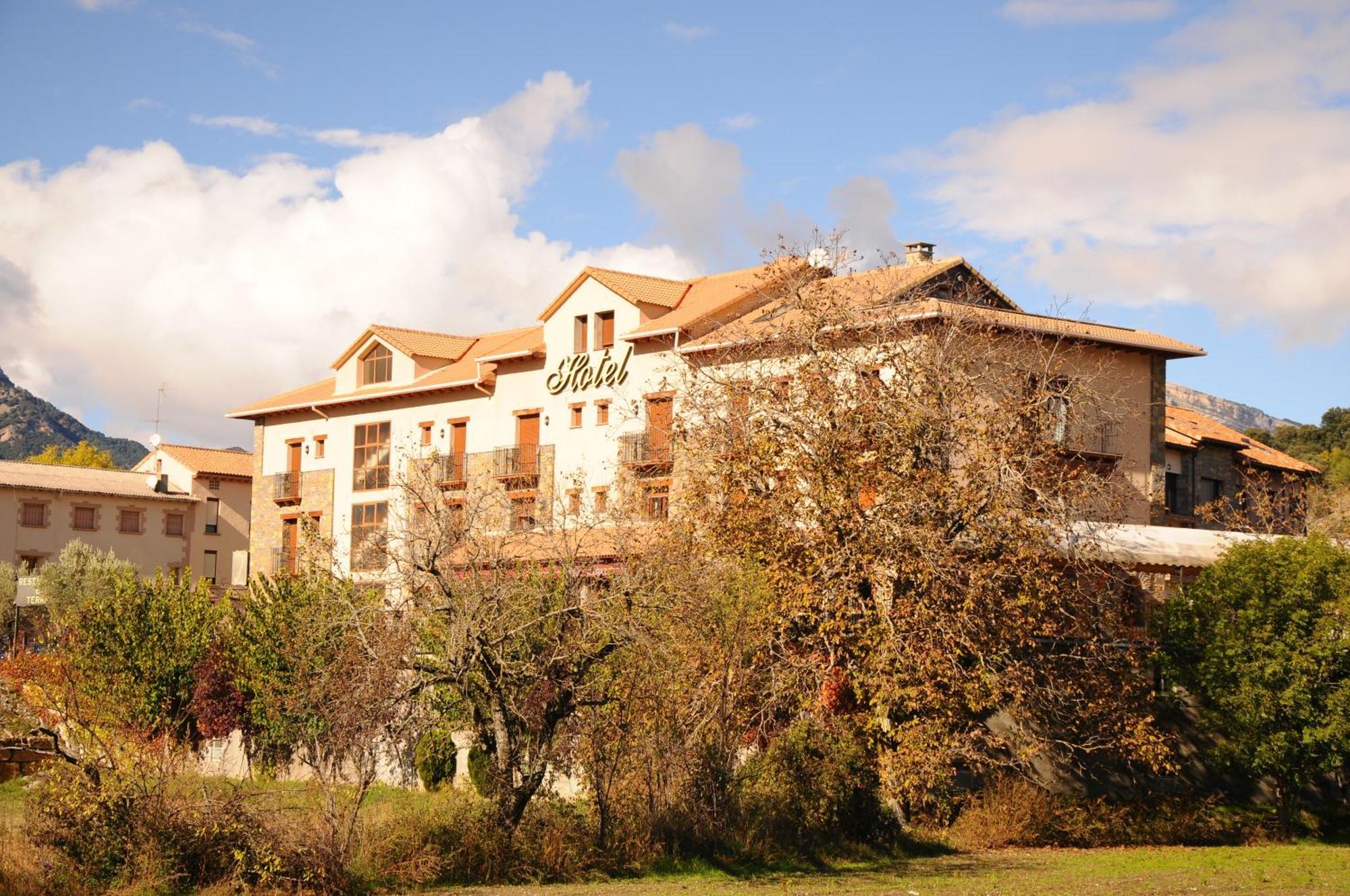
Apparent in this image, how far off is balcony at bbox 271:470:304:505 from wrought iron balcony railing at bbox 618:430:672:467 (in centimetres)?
1715

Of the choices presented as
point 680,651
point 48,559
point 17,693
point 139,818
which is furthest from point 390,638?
point 48,559

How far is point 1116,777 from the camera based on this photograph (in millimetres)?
28031

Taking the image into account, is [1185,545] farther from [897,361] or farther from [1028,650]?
[897,361]

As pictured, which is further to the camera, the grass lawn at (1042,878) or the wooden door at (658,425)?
the wooden door at (658,425)

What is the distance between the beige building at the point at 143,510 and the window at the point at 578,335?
2854 centimetres

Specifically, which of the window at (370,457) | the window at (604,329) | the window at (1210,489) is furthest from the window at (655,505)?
the window at (1210,489)

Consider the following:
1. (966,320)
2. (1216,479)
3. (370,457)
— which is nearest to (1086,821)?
(966,320)

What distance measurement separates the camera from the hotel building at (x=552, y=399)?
39719 millimetres

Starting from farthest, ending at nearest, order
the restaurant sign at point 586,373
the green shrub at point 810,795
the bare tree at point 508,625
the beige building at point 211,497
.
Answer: the beige building at point 211,497 < the restaurant sign at point 586,373 < the green shrub at point 810,795 < the bare tree at point 508,625

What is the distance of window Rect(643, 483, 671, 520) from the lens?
25859mm

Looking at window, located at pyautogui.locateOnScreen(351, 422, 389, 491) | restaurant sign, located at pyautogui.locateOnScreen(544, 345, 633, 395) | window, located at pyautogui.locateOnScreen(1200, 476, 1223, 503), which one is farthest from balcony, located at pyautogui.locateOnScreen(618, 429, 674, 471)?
window, located at pyautogui.locateOnScreen(1200, 476, 1223, 503)

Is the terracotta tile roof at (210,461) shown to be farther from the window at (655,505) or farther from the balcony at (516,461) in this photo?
the window at (655,505)

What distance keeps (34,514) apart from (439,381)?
2775 centimetres

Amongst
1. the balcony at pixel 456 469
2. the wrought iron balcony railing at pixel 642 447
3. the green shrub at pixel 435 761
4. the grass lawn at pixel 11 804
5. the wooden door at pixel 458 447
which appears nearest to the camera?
the grass lawn at pixel 11 804
